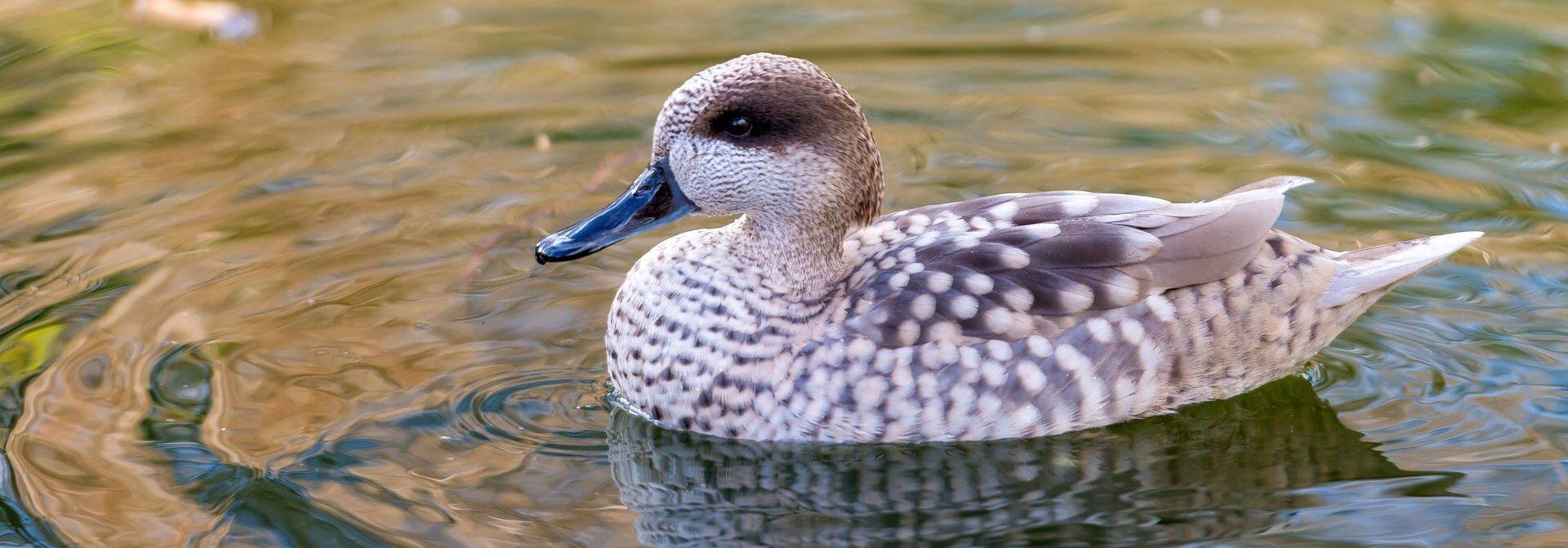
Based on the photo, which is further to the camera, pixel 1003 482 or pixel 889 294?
pixel 889 294

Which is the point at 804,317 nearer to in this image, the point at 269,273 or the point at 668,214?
the point at 668,214

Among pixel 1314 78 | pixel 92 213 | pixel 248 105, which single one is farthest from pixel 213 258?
pixel 1314 78

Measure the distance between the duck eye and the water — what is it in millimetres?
961

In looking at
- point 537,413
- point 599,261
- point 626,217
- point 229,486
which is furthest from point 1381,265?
point 229,486

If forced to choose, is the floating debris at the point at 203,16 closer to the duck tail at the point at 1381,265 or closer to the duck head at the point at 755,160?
the duck head at the point at 755,160

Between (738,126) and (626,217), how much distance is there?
472 mm

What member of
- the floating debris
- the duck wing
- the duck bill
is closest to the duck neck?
the duck wing

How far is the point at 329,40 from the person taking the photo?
30.4 feet

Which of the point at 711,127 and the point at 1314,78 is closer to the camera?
the point at 711,127

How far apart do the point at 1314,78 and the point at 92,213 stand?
18.8 ft

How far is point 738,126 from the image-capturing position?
5.11 meters

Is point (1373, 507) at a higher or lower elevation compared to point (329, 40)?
lower

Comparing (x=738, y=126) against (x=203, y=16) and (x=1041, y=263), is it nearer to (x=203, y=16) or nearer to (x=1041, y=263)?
(x=1041, y=263)

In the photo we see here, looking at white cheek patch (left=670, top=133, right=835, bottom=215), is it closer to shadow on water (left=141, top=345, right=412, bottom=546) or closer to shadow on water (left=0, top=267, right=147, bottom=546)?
shadow on water (left=141, top=345, right=412, bottom=546)
